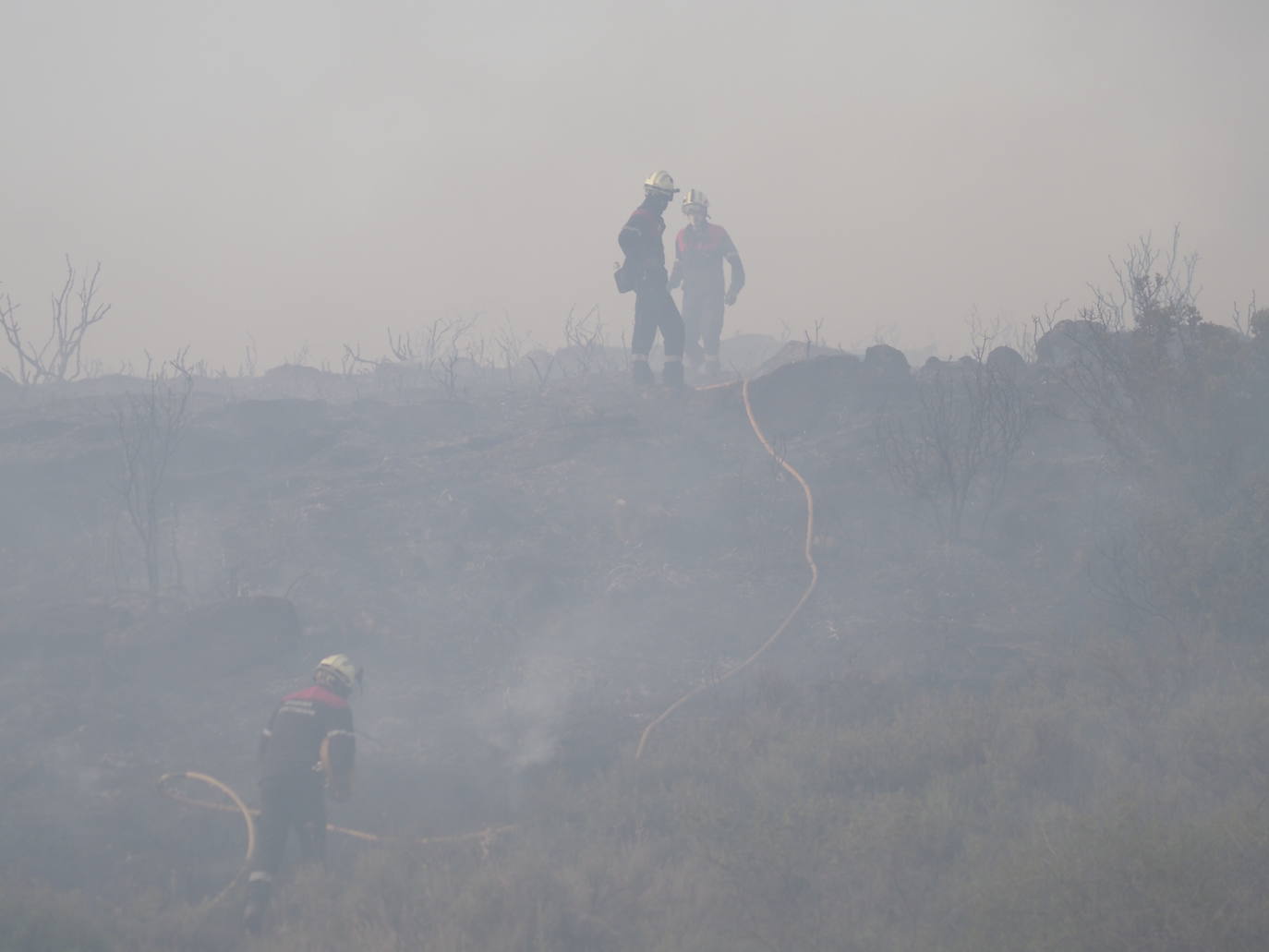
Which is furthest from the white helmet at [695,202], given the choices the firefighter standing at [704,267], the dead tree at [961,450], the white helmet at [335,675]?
the white helmet at [335,675]

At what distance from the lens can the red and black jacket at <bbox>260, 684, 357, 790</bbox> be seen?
249 inches

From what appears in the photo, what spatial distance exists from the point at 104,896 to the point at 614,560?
229 inches

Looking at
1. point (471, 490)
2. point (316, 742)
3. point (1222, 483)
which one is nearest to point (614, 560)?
point (471, 490)

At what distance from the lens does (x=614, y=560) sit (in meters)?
10.4

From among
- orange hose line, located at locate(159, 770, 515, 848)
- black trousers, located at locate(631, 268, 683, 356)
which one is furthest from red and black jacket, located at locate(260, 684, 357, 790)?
black trousers, located at locate(631, 268, 683, 356)

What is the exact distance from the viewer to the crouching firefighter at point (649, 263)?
38.7 feet

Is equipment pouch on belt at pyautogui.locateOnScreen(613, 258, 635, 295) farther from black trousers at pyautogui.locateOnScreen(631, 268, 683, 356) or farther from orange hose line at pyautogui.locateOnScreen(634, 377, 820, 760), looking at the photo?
orange hose line at pyautogui.locateOnScreen(634, 377, 820, 760)

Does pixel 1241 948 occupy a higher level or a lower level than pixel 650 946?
higher

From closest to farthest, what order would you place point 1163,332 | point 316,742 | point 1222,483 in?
point 316,742
point 1222,483
point 1163,332

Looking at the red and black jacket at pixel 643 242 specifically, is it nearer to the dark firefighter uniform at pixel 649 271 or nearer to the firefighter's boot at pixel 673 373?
the dark firefighter uniform at pixel 649 271

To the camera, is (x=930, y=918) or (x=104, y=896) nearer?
(x=930, y=918)

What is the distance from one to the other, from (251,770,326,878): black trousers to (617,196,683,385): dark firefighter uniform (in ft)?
24.9

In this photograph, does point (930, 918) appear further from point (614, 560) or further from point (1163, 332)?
point (1163, 332)

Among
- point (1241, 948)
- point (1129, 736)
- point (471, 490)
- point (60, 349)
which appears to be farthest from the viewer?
point (60, 349)
